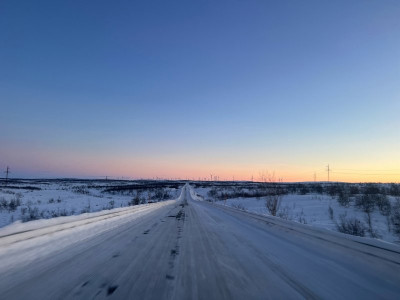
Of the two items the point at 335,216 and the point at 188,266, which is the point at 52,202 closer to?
the point at 335,216

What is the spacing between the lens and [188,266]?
586cm

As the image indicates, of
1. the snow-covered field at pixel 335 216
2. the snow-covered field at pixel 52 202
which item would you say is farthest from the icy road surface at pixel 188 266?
the snow-covered field at pixel 335 216

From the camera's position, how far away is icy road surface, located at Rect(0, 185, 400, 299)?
4289 millimetres

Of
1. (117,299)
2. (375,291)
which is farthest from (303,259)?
(117,299)

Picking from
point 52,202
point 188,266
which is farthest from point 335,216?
point 52,202

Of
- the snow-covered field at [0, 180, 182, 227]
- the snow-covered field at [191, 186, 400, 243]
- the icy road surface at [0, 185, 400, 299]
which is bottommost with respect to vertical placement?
the snow-covered field at [0, 180, 182, 227]

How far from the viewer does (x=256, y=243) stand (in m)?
8.86

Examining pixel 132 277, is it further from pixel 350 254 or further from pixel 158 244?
pixel 350 254

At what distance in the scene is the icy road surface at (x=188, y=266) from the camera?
14.1 feet

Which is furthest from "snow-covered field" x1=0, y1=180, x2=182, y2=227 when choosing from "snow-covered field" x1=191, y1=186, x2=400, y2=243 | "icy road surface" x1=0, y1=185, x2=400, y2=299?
"snow-covered field" x1=191, y1=186, x2=400, y2=243

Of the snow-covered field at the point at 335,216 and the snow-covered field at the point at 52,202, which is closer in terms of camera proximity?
the snow-covered field at the point at 335,216

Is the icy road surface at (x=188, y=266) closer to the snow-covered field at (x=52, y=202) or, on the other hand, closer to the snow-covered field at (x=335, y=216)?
the snow-covered field at (x=52, y=202)

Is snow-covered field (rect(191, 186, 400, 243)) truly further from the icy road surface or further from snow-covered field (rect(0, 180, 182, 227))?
snow-covered field (rect(0, 180, 182, 227))

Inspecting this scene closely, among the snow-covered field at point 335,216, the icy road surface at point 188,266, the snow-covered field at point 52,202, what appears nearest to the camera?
the icy road surface at point 188,266
